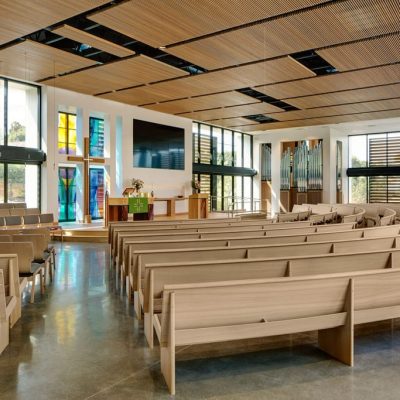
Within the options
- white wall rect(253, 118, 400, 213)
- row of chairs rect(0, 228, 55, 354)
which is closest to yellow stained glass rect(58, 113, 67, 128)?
row of chairs rect(0, 228, 55, 354)

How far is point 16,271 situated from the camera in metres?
3.29

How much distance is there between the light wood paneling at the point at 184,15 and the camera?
18.1 ft

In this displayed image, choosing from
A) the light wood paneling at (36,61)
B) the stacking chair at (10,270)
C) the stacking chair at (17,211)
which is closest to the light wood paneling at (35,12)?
the light wood paneling at (36,61)

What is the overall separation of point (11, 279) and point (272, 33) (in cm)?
537

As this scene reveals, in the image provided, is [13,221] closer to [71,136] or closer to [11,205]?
[11,205]

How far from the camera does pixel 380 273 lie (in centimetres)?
273

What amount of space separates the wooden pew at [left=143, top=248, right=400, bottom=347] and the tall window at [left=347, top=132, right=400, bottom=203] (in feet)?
51.4

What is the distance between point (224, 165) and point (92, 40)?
11.3 meters

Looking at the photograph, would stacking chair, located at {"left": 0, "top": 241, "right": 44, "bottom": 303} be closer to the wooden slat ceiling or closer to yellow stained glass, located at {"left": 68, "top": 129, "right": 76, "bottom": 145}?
the wooden slat ceiling

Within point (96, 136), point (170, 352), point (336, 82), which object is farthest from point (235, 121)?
point (170, 352)

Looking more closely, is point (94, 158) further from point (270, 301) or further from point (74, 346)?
point (270, 301)

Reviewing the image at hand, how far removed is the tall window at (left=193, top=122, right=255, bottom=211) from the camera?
16.6 m

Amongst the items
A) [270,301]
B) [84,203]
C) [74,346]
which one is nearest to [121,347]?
[74,346]

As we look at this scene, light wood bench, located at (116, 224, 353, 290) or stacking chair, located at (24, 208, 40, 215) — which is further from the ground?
stacking chair, located at (24, 208, 40, 215)
